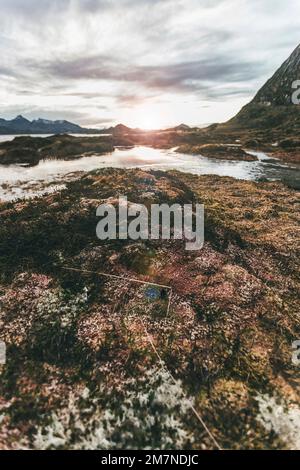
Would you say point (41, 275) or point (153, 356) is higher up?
point (41, 275)

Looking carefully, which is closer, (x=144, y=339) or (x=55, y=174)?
(x=144, y=339)

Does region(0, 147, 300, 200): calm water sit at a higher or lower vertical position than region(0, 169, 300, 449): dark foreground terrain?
higher

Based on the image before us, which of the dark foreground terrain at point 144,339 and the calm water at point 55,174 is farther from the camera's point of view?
the calm water at point 55,174

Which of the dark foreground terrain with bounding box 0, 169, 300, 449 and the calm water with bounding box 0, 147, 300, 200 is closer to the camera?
the dark foreground terrain with bounding box 0, 169, 300, 449

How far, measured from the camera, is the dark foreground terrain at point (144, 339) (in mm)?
15703

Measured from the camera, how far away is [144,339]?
2064 centimetres

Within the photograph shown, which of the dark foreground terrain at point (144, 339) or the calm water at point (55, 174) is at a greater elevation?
the calm water at point (55, 174)

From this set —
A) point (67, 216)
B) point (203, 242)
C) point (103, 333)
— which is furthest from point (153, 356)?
point (67, 216)

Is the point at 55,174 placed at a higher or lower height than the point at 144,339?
higher

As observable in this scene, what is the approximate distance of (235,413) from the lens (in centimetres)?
1633

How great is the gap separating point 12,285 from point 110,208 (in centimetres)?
1560

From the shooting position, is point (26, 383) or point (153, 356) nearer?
point (26, 383)

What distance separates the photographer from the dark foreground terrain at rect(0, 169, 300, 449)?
15.7 m
